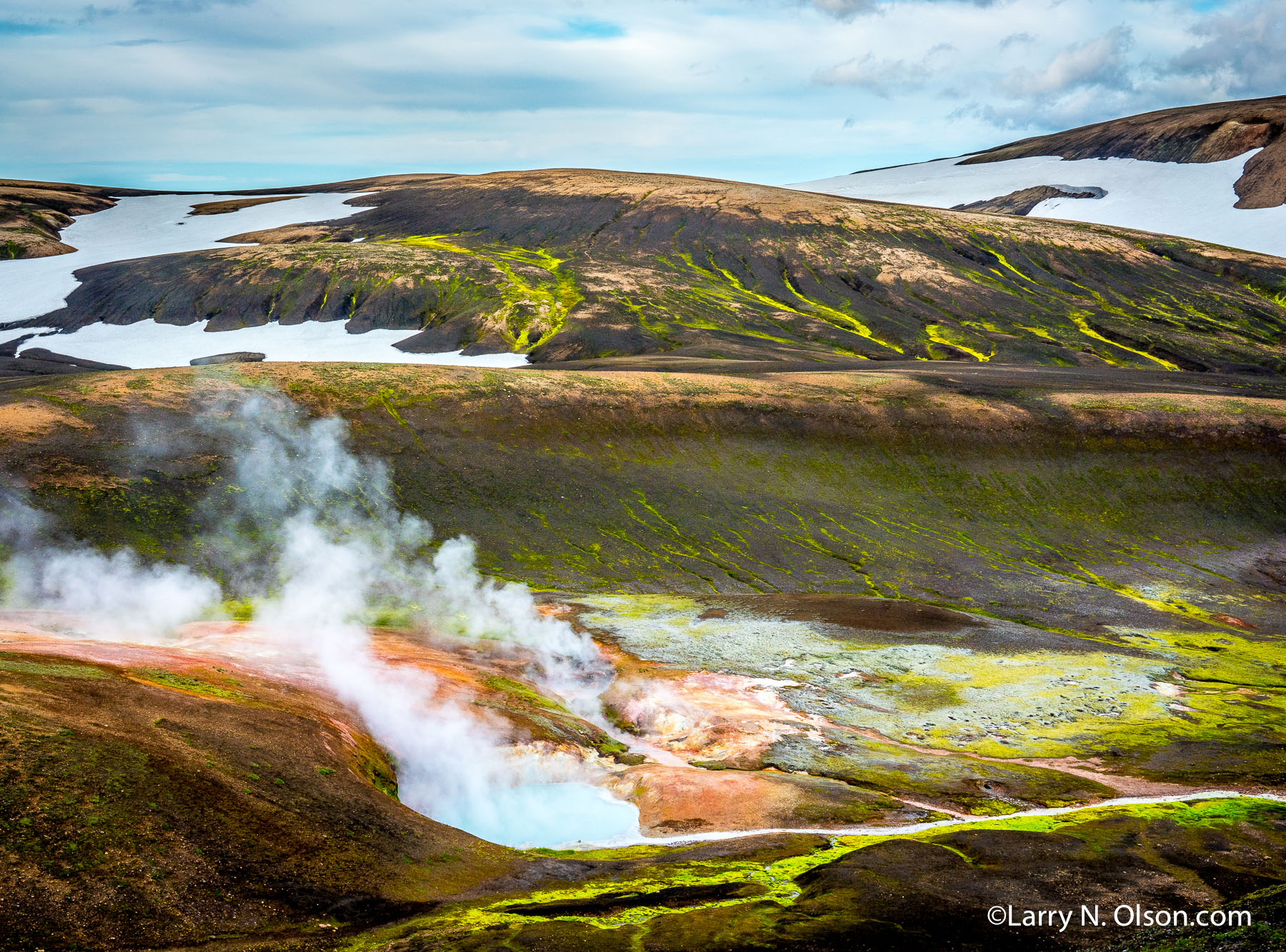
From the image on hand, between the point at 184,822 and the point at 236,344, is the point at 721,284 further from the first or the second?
the point at 184,822

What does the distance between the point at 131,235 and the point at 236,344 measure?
6508 centimetres

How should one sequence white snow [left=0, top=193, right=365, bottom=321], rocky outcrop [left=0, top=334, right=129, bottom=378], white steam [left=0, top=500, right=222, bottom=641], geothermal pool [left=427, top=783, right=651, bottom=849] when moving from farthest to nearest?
white snow [left=0, top=193, right=365, bottom=321], rocky outcrop [left=0, top=334, right=129, bottom=378], white steam [left=0, top=500, right=222, bottom=641], geothermal pool [left=427, top=783, right=651, bottom=849]

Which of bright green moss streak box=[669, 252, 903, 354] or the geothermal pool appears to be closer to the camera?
the geothermal pool

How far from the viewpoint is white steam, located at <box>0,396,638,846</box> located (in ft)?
99.4

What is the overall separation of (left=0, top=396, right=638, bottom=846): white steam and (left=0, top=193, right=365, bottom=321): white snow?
8821cm

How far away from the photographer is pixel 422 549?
63.9 metres

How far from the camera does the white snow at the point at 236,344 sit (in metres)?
118

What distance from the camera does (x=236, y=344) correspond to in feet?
406

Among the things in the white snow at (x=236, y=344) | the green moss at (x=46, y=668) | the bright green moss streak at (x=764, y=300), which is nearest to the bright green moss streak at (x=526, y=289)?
the white snow at (x=236, y=344)

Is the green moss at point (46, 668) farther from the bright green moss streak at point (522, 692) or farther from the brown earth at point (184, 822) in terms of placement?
the bright green moss streak at point (522, 692)

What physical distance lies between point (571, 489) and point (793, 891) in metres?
53.3

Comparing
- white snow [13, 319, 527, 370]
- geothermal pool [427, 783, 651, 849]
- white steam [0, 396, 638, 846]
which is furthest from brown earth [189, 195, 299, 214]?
geothermal pool [427, 783, 651, 849]

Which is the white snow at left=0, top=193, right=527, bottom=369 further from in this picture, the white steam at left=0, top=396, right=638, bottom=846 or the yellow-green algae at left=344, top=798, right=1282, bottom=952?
the yellow-green algae at left=344, top=798, right=1282, bottom=952

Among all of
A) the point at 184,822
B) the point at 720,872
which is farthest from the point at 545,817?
the point at 184,822
